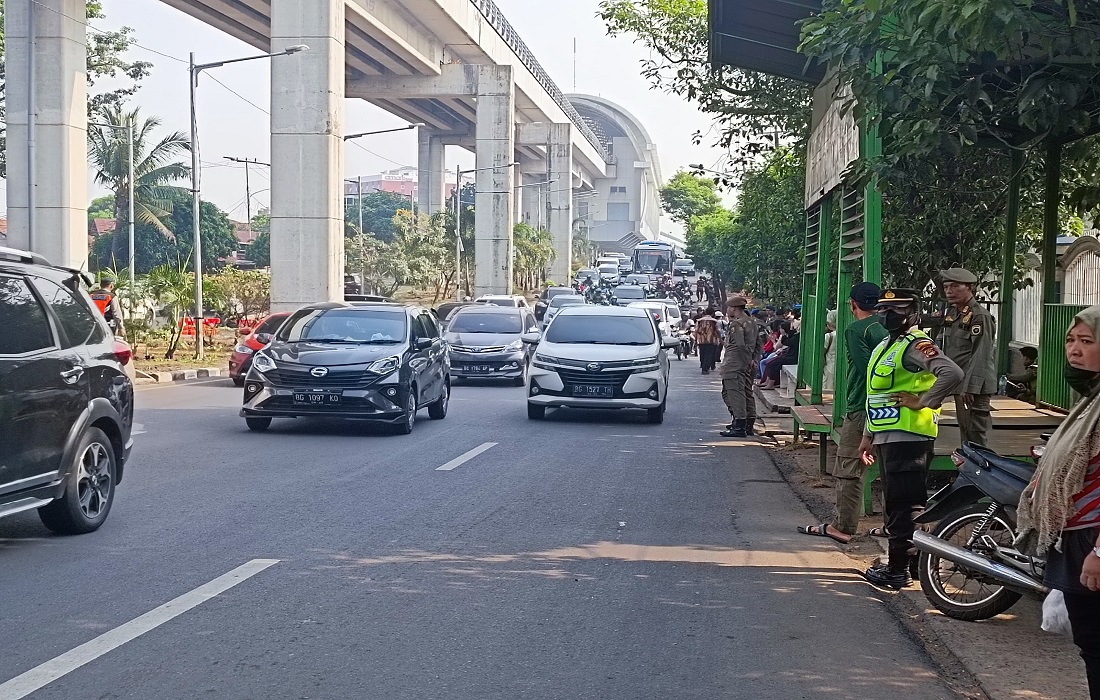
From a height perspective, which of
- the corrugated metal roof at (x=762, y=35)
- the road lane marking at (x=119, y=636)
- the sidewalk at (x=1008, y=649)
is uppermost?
the corrugated metal roof at (x=762, y=35)

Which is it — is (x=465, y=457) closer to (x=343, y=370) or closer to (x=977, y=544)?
(x=343, y=370)

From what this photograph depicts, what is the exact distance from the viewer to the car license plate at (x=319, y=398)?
14336mm

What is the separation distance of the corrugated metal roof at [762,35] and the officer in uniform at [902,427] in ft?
14.9

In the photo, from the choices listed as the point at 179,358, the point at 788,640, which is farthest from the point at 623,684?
the point at 179,358

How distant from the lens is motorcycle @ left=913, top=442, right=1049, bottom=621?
5961mm

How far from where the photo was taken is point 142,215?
54.7 m

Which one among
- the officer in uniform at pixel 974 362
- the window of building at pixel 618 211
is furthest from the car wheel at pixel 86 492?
the window of building at pixel 618 211

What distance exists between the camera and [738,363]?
53.0ft

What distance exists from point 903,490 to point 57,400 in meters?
5.39

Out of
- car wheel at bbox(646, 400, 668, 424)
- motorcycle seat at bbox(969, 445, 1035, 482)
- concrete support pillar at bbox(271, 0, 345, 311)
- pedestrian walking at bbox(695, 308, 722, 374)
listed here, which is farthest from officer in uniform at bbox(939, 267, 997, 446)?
concrete support pillar at bbox(271, 0, 345, 311)

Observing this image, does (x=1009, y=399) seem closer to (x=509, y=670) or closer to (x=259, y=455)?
(x=259, y=455)

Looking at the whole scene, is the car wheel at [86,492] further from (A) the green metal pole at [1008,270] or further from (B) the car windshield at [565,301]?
(B) the car windshield at [565,301]

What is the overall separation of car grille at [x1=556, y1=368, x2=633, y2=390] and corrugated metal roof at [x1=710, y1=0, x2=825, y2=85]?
4.56 m

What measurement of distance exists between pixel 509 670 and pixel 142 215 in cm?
5313
